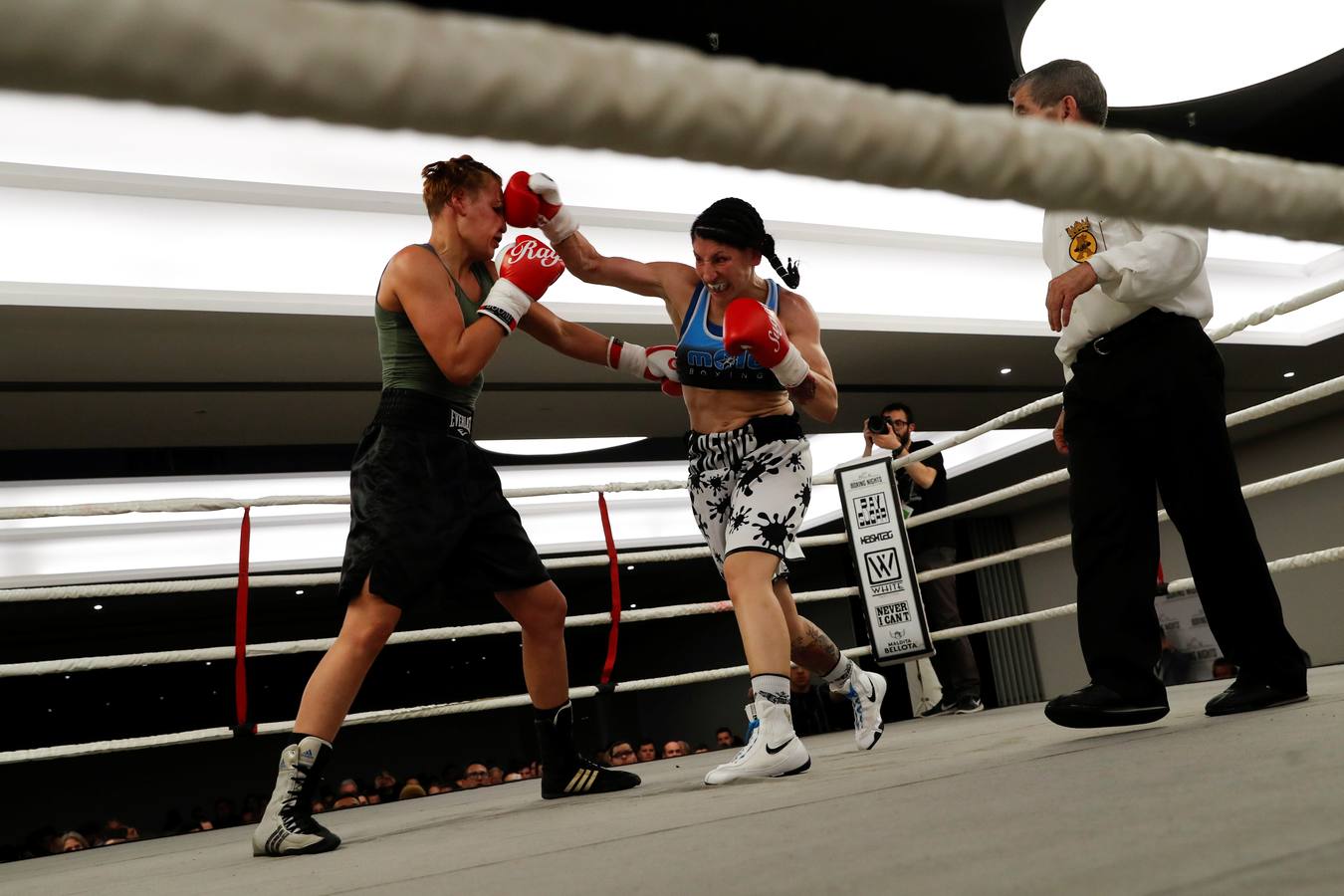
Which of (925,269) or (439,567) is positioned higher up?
(925,269)

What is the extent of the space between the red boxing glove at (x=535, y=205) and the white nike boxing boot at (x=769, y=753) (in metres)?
0.88

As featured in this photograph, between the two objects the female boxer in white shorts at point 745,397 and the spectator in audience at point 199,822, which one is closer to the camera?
the female boxer in white shorts at point 745,397

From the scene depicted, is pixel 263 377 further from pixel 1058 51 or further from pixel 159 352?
pixel 1058 51

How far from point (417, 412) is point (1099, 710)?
1.08 metres

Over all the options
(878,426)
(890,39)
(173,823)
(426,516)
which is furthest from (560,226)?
(173,823)

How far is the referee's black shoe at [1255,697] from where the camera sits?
149cm

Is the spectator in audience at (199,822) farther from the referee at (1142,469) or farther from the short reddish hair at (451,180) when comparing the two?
the referee at (1142,469)

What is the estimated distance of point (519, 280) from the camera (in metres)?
1.66

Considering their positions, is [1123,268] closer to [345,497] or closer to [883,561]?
[345,497]

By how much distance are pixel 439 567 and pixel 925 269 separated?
416 centimetres

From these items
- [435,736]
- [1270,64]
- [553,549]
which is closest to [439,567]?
[1270,64]

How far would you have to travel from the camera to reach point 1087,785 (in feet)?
2.89

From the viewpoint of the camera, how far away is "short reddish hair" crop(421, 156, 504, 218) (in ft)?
5.58

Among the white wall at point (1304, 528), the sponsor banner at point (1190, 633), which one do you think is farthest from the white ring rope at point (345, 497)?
the sponsor banner at point (1190, 633)
